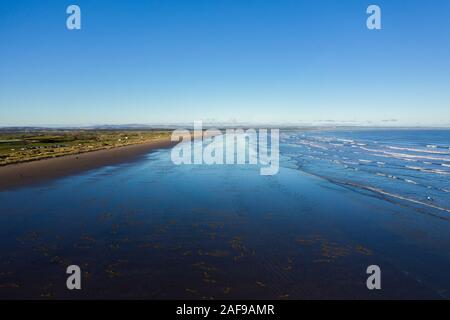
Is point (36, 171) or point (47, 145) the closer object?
point (36, 171)

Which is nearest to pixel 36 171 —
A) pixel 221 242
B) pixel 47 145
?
pixel 221 242

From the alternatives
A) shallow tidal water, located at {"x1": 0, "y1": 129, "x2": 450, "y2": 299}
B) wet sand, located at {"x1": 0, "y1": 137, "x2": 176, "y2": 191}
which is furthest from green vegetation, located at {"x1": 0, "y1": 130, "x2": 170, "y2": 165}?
shallow tidal water, located at {"x1": 0, "y1": 129, "x2": 450, "y2": 299}

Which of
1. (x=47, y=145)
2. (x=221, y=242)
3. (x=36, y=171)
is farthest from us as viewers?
(x=47, y=145)

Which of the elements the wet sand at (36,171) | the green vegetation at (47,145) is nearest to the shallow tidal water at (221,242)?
the wet sand at (36,171)

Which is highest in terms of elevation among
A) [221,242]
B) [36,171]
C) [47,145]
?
[47,145]

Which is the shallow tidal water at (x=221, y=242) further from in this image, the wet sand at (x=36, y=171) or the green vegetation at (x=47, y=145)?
the green vegetation at (x=47, y=145)

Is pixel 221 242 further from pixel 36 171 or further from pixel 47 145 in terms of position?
pixel 47 145

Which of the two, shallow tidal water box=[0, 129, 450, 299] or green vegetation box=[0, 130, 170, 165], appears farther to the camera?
green vegetation box=[0, 130, 170, 165]

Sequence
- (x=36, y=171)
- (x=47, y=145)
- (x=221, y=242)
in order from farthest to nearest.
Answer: (x=47, y=145), (x=36, y=171), (x=221, y=242)

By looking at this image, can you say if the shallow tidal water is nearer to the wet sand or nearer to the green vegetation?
the wet sand
